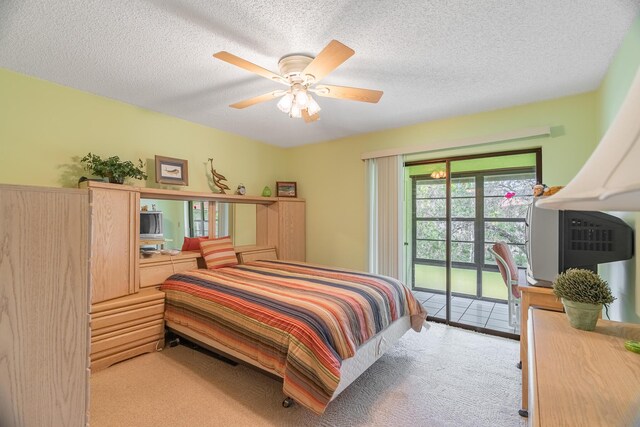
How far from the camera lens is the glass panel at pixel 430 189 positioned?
357 centimetres

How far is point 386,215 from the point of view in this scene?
375 cm

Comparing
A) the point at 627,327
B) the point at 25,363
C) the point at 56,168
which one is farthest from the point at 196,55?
the point at 627,327

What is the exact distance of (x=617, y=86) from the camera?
1951mm

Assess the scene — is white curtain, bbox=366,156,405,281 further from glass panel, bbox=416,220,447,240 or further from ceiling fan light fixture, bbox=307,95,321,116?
ceiling fan light fixture, bbox=307,95,321,116

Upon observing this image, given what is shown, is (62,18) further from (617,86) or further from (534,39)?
(617,86)

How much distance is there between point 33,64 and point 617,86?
4.27 meters

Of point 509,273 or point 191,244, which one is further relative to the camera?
point 191,244

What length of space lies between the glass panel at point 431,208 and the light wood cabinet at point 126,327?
124 inches

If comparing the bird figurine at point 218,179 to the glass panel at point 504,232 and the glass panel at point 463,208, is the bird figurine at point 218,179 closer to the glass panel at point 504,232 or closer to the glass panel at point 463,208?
the glass panel at point 463,208

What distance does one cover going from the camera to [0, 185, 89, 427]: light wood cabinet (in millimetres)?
862

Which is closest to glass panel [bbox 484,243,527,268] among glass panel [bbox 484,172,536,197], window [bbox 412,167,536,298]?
window [bbox 412,167,536,298]

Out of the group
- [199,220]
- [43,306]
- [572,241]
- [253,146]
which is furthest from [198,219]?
[572,241]

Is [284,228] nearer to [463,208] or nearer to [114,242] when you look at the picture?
[114,242]

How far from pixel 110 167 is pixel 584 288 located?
11.4 feet
